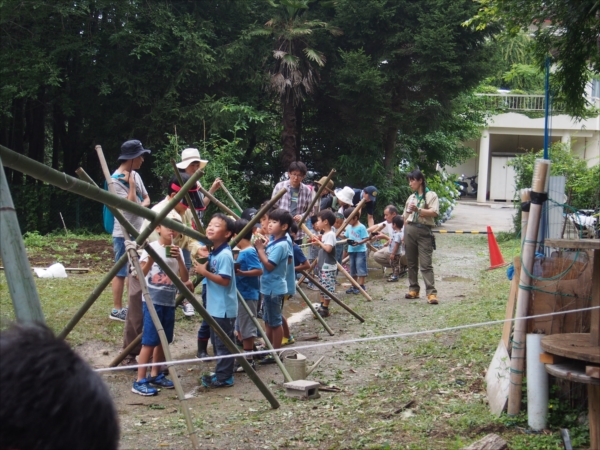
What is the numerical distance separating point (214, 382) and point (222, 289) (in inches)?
34.4

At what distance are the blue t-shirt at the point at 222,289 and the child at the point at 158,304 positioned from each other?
29 cm

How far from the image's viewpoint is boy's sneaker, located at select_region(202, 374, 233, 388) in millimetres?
6227

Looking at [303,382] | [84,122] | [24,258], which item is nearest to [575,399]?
[303,382]

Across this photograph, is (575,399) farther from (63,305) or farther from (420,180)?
(63,305)

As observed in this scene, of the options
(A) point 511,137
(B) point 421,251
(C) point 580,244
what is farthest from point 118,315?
(A) point 511,137

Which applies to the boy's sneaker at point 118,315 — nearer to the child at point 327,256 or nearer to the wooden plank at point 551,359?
the child at point 327,256

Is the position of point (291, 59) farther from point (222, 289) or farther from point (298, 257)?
point (222, 289)

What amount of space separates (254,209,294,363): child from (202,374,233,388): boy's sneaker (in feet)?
2.81

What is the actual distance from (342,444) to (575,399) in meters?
1.70

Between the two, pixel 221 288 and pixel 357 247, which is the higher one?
pixel 221 288

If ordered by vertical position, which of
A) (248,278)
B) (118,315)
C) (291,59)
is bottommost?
Result: (118,315)

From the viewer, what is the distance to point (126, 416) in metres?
5.36

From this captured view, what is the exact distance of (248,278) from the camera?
6867 mm

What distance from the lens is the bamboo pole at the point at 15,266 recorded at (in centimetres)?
298
